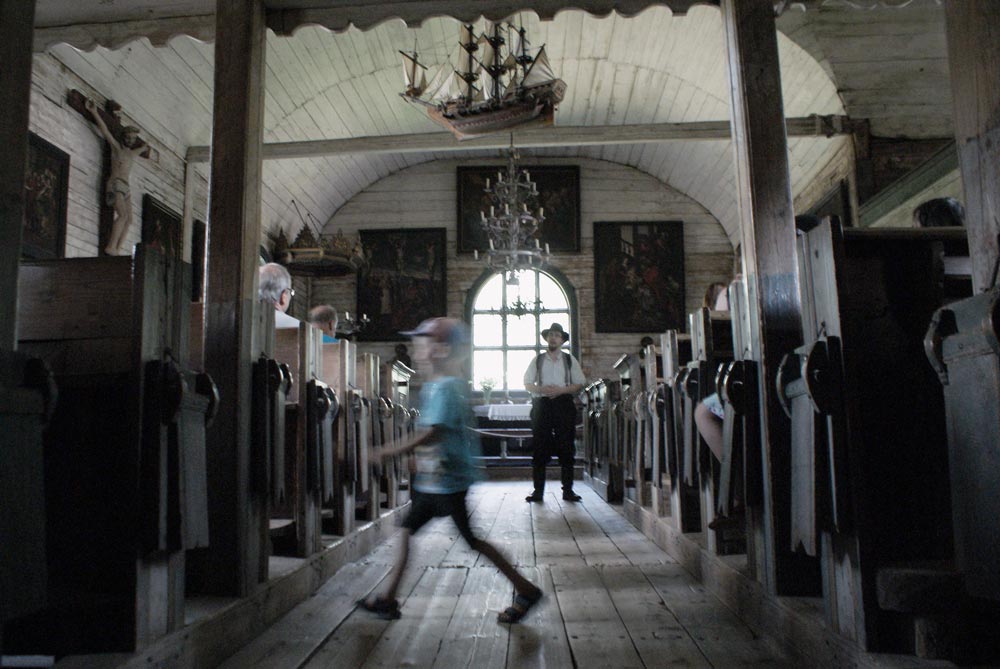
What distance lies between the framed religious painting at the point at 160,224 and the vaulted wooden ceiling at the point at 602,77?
2.26ft

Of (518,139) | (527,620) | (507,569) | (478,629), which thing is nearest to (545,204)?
(518,139)

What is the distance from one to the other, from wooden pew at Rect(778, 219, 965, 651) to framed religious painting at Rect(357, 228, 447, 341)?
10.7 m

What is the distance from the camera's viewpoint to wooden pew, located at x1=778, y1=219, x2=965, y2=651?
5.69 ft

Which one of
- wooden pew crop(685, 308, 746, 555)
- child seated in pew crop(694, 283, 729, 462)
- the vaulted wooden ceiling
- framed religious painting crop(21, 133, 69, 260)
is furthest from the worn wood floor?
framed religious painting crop(21, 133, 69, 260)

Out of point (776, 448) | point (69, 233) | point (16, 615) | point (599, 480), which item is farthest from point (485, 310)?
point (16, 615)

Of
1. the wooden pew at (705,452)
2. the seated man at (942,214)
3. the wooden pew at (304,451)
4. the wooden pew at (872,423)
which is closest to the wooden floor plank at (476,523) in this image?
the wooden pew at (304,451)

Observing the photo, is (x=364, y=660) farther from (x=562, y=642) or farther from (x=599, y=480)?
(x=599, y=480)

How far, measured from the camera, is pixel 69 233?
6.63m

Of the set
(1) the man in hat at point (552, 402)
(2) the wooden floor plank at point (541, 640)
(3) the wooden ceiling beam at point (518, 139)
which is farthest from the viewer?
(3) the wooden ceiling beam at point (518, 139)

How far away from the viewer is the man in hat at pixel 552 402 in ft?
21.3

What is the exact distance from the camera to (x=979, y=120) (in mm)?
1475

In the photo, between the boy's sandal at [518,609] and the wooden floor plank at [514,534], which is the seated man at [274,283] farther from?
the boy's sandal at [518,609]

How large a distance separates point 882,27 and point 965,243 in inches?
248

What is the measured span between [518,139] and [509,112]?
268 centimetres
